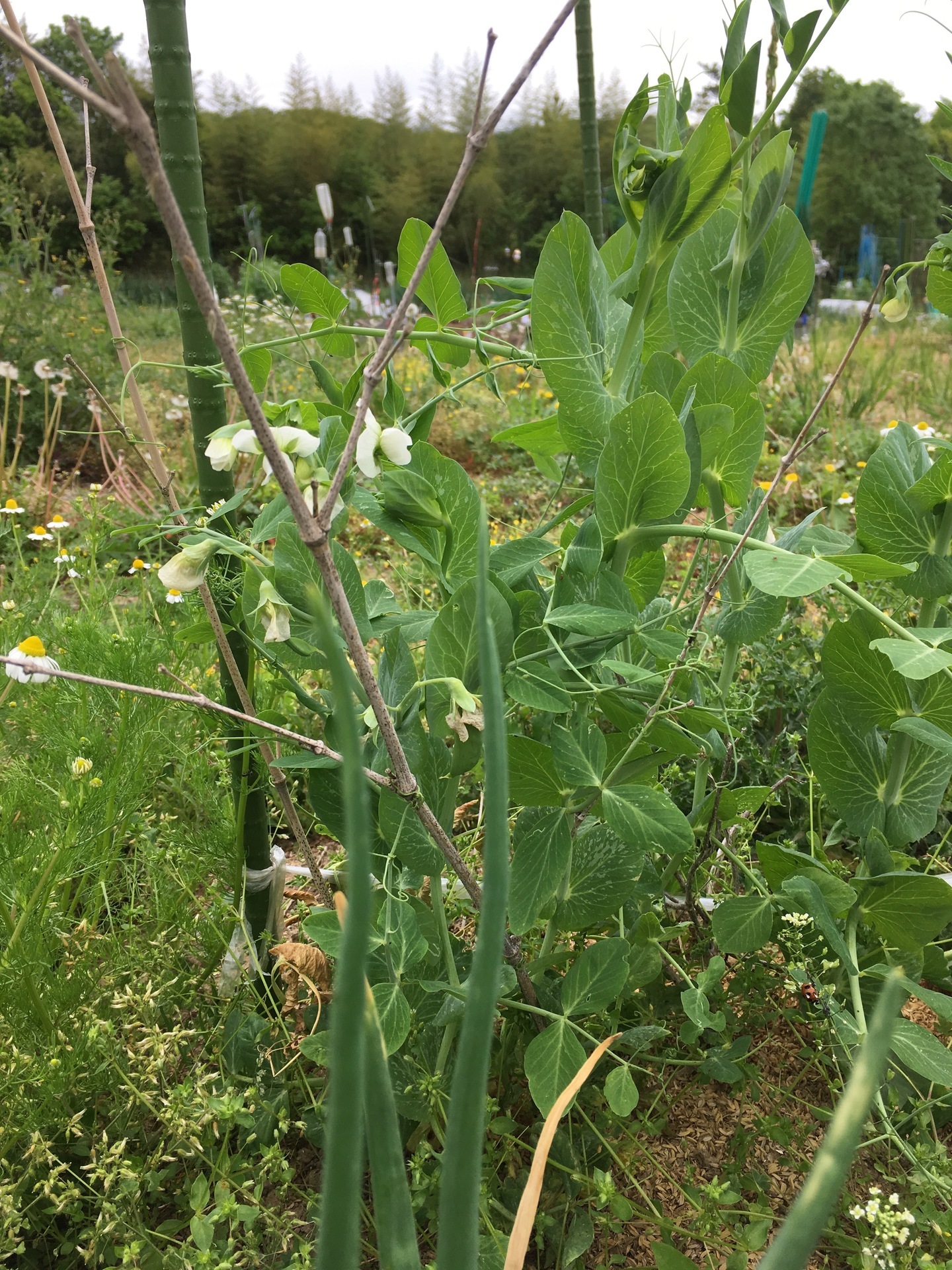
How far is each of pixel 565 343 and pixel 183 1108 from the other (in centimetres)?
72

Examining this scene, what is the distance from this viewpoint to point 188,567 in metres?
0.57

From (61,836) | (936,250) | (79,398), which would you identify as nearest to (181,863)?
(61,836)

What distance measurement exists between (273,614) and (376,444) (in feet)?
0.44

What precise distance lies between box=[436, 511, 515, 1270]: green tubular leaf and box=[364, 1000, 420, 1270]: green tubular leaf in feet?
0.13

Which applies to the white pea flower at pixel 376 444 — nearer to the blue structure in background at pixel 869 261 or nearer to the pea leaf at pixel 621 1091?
the pea leaf at pixel 621 1091

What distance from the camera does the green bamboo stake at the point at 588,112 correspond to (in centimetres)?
117

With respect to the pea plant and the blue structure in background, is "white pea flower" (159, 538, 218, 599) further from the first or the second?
the blue structure in background

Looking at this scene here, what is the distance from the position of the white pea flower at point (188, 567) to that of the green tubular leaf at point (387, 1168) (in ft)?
1.07

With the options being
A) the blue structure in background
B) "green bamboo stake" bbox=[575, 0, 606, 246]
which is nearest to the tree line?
the blue structure in background

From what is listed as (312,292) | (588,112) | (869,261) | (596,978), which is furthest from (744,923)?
(869,261)

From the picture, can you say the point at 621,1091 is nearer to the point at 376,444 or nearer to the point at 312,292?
the point at 376,444

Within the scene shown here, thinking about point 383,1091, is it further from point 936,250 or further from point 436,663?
point 936,250

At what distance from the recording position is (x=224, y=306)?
15.0 ft

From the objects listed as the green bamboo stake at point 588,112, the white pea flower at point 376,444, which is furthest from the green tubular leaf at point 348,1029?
the green bamboo stake at point 588,112
